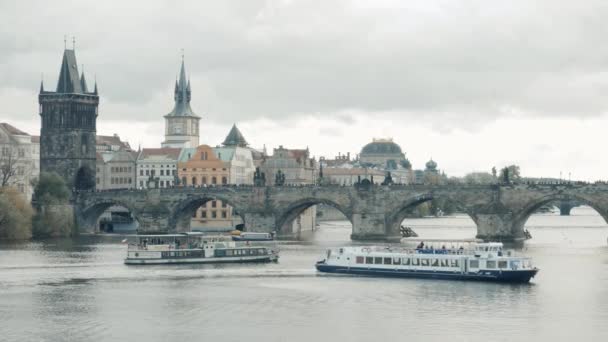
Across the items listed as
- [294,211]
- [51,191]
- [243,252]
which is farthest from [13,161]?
[243,252]

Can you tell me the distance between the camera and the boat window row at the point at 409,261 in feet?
306

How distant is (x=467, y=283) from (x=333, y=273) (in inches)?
437

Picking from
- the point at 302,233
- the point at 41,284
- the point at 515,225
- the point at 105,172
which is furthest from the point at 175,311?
the point at 105,172

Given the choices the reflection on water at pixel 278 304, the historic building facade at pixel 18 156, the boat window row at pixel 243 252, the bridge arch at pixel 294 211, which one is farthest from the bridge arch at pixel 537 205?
the historic building facade at pixel 18 156

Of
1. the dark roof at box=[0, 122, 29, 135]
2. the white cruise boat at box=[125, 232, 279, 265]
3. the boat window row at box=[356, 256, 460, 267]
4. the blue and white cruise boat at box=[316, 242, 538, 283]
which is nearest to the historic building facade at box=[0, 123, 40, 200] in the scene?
the dark roof at box=[0, 122, 29, 135]

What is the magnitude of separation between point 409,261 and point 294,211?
56088mm

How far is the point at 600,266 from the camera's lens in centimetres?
10269

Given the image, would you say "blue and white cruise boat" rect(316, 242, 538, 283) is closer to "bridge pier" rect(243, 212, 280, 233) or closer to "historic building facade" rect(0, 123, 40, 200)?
"bridge pier" rect(243, 212, 280, 233)

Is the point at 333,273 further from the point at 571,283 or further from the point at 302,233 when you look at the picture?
the point at 302,233

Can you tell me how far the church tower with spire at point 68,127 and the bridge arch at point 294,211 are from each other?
104 ft

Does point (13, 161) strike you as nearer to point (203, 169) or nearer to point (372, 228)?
point (203, 169)

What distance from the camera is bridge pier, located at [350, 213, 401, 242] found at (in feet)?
463

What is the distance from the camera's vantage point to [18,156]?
169 meters

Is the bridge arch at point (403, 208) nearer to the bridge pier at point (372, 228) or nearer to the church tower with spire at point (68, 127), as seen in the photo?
the bridge pier at point (372, 228)
